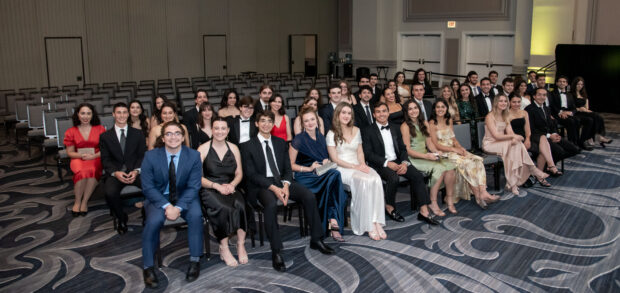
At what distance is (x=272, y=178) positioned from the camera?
16.9 ft

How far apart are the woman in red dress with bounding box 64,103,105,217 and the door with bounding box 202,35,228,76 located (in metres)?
13.7

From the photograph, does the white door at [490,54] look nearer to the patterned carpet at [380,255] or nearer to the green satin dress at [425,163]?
the patterned carpet at [380,255]

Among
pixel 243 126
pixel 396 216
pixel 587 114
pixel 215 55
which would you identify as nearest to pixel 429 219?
pixel 396 216

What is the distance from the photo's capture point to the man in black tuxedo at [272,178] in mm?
5012

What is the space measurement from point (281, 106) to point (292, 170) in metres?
1.67

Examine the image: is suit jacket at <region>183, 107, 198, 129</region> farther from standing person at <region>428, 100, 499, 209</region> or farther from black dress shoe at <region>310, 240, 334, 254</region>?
standing person at <region>428, 100, 499, 209</region>

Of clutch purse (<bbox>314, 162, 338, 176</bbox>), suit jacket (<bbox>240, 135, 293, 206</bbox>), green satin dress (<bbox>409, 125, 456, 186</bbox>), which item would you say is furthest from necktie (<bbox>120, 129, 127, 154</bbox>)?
green satin dress (<bbox>409, 125, 456, 186</bbox>)

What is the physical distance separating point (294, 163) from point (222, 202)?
107 cm

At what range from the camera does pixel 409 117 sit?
6.35 meters

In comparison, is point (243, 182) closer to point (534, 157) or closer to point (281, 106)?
point (281, 106)

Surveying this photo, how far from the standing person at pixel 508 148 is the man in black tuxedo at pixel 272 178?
3.12 m

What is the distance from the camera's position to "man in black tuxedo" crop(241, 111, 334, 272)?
5012 mm

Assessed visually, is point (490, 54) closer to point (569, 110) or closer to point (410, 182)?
point (569, 110)

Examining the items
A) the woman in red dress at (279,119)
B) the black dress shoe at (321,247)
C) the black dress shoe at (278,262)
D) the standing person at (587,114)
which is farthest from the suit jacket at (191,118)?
the standing person at (587,114)
